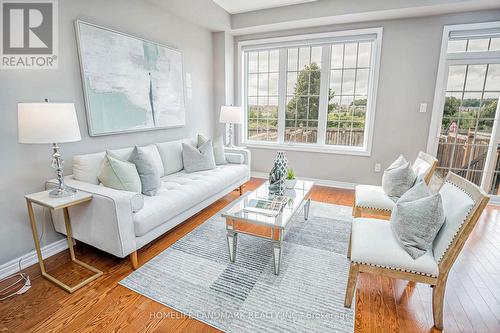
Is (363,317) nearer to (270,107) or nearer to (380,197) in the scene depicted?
(380,197)

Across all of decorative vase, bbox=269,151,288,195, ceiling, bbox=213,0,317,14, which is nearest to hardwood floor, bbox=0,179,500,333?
decorative vase, bbox=269,151,288,195

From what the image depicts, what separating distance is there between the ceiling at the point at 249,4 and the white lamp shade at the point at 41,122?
9.45ft

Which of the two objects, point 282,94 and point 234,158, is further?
point 282,94

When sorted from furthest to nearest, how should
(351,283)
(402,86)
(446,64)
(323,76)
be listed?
1. (323,76)
2. (402,86)
3. (446,64)
4. (351,283)

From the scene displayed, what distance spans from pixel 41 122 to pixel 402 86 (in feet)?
13.6

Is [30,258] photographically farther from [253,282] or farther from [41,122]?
[253,282]

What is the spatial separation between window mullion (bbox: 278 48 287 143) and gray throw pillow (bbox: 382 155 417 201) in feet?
7.72

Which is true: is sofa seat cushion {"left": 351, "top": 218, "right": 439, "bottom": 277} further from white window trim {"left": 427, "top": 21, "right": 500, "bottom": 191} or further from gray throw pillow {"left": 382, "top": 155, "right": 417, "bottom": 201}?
white window trim {"left": 427, "top": 21, "right": 500, "bottom": 191}

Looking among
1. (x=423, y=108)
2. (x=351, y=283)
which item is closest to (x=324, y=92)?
(x=423, y=108)

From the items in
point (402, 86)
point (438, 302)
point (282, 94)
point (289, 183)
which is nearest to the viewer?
point (438, 302)

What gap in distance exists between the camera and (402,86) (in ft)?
12.0

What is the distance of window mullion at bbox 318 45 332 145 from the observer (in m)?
4.05

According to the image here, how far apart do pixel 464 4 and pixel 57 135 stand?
4.41 metres

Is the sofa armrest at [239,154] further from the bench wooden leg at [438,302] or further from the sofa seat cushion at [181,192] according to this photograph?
the bench wooden leg at [438,302]
